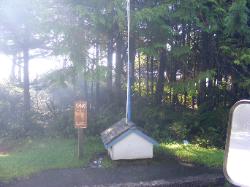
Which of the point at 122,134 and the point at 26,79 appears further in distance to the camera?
the point at 26,79

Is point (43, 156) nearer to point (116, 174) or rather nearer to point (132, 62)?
point (116, 174)

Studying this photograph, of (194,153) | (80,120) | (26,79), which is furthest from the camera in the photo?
(26,79)

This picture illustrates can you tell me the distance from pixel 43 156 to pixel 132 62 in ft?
16.6

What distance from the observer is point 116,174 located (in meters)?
7.08

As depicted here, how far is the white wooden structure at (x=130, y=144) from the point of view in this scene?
7.76 metres

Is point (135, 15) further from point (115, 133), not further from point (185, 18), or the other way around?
point (115, 133)

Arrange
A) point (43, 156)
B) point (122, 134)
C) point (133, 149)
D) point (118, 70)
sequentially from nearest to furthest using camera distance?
point (122, 134), point (133, 149), point (43, 156), point (118, 70)

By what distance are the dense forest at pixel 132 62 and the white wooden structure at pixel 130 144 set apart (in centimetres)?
274

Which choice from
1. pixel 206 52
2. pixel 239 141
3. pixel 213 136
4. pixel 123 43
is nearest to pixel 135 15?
pixel 123 43

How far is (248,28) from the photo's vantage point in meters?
9.89


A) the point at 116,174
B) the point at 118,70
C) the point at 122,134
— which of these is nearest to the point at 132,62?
the point at 118,70

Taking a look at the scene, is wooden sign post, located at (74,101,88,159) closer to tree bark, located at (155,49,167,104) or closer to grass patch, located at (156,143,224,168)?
grass patch, located at (156,143,224,168)

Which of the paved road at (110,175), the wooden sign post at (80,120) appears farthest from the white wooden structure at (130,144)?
the wooden sign post at (80,120)

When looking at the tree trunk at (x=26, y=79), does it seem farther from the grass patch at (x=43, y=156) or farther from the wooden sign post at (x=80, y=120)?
the wooden sign post at (x=80, y=120)
